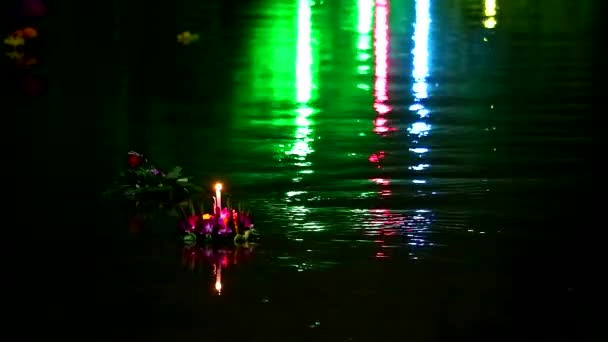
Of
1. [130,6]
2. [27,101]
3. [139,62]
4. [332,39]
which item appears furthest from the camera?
[130,6]

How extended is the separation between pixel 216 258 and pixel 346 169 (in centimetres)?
345

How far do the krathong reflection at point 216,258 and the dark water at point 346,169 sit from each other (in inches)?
1.0

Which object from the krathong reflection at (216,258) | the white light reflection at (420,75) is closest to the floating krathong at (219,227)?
the krathong reflection at (216,258)

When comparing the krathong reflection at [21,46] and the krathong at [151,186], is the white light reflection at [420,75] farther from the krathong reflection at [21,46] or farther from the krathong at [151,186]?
the krathong reflection at [21,46]

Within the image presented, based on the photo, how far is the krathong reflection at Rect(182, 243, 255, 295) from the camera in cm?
980

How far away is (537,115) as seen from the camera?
16328mm

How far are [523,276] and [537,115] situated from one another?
7.01 meters

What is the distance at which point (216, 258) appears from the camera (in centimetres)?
1016

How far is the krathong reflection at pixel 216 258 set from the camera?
980 centimetres

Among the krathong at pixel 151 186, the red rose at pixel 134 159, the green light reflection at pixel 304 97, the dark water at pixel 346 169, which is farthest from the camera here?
the green light reflection at pixel 304 97

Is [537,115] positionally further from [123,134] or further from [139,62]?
[139,62]

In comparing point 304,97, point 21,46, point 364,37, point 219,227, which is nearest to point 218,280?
point 219,227

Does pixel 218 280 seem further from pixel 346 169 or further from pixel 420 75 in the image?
pixel 420 75

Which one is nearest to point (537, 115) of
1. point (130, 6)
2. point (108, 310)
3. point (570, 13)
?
point (108, 310)
